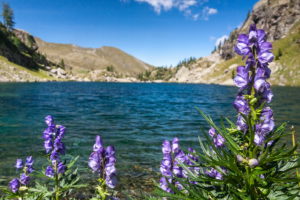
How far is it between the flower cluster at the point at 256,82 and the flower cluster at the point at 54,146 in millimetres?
4076

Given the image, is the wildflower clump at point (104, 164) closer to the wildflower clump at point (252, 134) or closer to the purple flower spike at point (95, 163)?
the purple flower spike at point (95, 163)

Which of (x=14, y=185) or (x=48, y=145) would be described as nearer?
(x=48, y=145)

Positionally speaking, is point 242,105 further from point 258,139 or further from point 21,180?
point 21,180

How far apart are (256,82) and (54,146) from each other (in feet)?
14.4

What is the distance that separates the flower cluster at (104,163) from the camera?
353 centimetres

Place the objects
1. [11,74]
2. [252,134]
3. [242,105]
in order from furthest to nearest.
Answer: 1. [11,74]
2. [242,105]
3. [252,134]

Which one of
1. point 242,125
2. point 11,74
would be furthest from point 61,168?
point 11,74

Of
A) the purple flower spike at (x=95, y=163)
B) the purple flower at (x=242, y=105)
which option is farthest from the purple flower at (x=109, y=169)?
the purple flower at (x=242, y=105)

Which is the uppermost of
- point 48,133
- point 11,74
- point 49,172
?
point 11,74

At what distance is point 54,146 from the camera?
16.4 ft

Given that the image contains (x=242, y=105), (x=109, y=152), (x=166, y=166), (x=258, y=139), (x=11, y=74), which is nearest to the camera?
(x=258, y=139)

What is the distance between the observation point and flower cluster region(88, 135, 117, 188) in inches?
139

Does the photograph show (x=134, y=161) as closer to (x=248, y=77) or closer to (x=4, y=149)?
(x=4, y=149)

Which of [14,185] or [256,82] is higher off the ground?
[256,82]
